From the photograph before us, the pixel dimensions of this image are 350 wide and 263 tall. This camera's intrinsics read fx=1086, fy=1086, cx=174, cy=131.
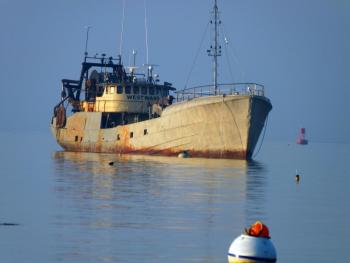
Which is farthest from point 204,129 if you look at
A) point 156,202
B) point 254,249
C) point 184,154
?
point 254,249

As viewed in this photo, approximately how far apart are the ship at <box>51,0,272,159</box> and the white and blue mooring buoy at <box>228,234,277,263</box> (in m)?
46.0

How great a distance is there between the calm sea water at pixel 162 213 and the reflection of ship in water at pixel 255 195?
55mm

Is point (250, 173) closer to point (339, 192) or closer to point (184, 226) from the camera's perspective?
point (339, 192)

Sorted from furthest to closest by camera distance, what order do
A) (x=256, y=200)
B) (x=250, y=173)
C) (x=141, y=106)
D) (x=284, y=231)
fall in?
(x=141, y=106) < (x=250, y=173) < (x=256, y=200) < (x=284, y=231)

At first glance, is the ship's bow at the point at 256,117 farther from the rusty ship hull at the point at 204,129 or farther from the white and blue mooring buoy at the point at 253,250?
the white and blue mooring buoy at the point at 253,250

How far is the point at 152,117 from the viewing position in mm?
82000

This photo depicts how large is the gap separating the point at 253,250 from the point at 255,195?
2316 centimetres

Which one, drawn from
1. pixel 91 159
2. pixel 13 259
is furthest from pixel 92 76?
pixel 13 259

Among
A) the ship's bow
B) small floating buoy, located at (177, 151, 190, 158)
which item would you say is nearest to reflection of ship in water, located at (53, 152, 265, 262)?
the ship's bow

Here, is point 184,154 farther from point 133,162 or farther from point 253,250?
point 253,250

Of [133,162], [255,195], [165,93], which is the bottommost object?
[255,195]

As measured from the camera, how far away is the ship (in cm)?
7369

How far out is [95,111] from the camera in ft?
292

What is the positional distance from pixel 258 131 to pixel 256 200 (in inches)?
1137
